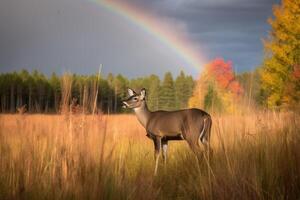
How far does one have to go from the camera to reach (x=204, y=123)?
7.57 metres

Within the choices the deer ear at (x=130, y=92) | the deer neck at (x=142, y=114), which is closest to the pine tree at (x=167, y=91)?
the deer ear at (x=130, y=92)

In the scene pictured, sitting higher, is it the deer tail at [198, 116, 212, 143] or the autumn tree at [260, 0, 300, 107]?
the autumn tree at [260, 0, 300, 107]

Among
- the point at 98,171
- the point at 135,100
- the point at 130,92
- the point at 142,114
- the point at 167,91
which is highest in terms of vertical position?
the point at 167,91

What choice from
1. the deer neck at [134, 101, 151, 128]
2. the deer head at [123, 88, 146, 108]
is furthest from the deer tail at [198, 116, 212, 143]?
the deer head at [123, 88, 146, 108]

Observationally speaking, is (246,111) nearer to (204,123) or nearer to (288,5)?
(204,123)

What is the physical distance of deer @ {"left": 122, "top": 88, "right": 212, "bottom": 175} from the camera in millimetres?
7531

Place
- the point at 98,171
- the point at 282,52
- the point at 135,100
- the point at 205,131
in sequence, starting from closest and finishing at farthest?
the point at 98,171 < the point at 205,131 < the point at 135,100 < the point at 282,52

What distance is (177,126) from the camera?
7879 millimetres

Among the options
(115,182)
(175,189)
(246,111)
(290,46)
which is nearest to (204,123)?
(246,111)

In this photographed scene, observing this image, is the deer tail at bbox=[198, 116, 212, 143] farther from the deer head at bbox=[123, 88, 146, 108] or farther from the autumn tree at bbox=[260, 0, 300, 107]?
the autumn tree at bbox=[260, 0, 300, 107]

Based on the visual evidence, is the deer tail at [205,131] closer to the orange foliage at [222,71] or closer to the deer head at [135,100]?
the deer head at [135,100]

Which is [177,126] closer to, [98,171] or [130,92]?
[130,92]

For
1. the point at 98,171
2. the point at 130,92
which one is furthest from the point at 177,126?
the point at 98,171

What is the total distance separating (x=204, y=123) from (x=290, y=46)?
16496 millimetres
